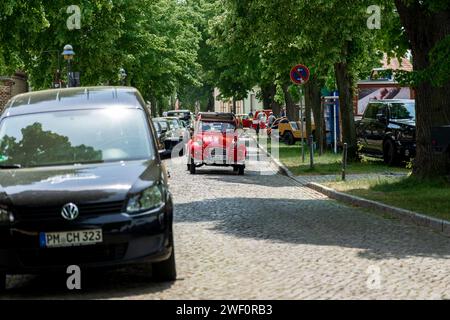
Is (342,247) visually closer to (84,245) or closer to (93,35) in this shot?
(84,245)

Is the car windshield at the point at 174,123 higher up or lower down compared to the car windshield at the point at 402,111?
lower down

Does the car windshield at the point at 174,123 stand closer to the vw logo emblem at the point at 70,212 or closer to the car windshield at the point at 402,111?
the car windshield at the point at 402,111

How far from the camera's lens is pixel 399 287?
7449 mm

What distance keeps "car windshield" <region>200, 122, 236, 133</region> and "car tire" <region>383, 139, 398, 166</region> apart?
15.7 ft

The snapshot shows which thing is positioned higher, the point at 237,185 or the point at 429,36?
the point at 429,36

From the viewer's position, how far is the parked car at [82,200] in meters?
7.11

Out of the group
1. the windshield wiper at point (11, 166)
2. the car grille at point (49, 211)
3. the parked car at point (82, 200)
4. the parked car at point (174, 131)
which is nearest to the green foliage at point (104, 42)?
the parked car at point (174, 131)

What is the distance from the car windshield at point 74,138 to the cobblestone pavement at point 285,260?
3.80ft

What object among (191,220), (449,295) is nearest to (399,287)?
(449,295)

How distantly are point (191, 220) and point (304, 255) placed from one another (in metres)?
3.87

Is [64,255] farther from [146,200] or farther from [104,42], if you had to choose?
[104,42]

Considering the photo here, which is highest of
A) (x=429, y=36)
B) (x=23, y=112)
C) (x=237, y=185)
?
(x=429, y=36)

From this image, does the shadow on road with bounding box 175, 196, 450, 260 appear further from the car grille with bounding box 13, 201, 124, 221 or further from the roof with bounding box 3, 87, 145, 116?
the car grille with bounding box 13, 201, 124, 221
